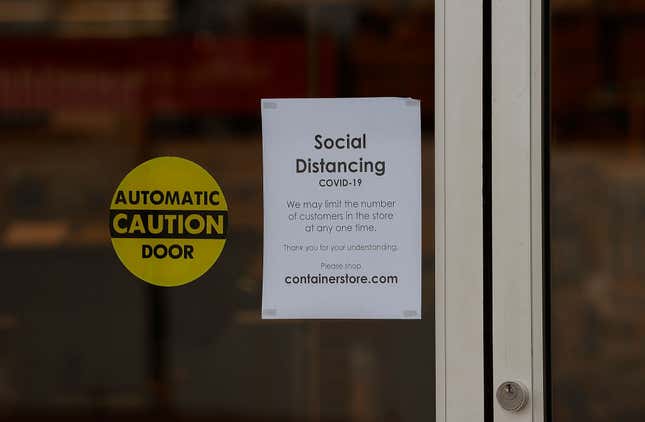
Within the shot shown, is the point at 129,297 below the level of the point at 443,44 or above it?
below

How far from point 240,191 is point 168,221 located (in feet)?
0.52

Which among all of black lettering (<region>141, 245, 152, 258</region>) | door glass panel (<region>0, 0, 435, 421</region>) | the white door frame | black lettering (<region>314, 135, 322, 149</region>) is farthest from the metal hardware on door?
black lettering (<region>141, 245, 152, 258</region>)

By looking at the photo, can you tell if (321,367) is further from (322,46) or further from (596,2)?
(596,2)

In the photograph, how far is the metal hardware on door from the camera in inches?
70.7

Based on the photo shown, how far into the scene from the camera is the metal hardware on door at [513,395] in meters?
1.80

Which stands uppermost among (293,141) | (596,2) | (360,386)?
(596,2)

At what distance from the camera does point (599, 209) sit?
183 cm

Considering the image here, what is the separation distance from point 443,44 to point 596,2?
33 centimetres

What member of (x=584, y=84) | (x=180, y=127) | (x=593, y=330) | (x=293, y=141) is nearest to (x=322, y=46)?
(x=293, y=141)

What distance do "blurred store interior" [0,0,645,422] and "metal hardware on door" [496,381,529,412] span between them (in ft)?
0.31

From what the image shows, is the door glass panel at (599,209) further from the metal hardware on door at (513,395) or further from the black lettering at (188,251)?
the black lettering at (188,251)

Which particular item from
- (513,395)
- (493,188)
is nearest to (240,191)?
(493,188)

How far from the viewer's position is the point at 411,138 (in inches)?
71.3

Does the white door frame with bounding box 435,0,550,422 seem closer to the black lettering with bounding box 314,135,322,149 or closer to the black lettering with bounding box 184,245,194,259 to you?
the black lettering with bounding box 314,135,322,149
